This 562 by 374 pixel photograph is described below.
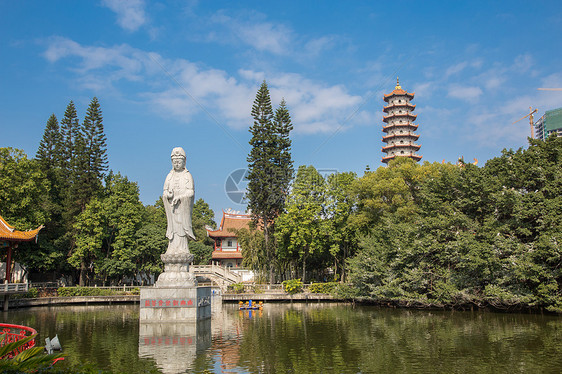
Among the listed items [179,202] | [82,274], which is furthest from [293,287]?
[82,274]

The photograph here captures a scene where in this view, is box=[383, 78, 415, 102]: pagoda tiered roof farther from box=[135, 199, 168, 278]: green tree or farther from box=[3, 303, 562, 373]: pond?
box=[3, 303, 562, 373]: pond

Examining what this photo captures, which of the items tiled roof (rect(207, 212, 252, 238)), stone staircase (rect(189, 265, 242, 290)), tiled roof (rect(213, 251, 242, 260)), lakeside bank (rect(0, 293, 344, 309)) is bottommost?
lakeside bank (rect(0, 293, 344, 309))

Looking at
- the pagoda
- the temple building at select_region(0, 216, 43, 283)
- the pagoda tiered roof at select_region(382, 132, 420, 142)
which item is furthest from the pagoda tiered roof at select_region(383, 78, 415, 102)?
the temple building at select_region(0, 216, 43, 283)

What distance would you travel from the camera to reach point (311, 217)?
28984 millimetres

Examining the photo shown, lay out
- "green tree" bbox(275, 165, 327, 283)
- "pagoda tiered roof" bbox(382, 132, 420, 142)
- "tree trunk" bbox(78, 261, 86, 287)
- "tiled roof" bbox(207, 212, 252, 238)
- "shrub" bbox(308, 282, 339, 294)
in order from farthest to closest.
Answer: "pagoda tiered roof" bbox(382, 132, 420, 142), "tiled roof" bbox(207, 212, 252, 238), "tree trunk" bbox(78, 261, 86, 287), "green tree" bbox(275, 165, 327, 283), "shrub" bbox(308, 282, 339, 294)

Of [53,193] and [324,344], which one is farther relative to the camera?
[53,193]

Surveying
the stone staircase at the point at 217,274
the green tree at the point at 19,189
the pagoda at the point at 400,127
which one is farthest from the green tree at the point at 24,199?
the pagoda at the point at 400,127

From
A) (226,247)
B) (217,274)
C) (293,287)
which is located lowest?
(293,287)

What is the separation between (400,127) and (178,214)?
39648mm

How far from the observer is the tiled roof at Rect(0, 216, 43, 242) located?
77.8 feet

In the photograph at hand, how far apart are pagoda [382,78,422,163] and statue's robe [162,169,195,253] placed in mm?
37498

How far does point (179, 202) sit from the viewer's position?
15352 millimetres

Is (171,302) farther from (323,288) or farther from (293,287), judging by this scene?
(323,288)

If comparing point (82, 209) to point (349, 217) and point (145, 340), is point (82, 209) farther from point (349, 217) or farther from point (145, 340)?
point (145, 340)
